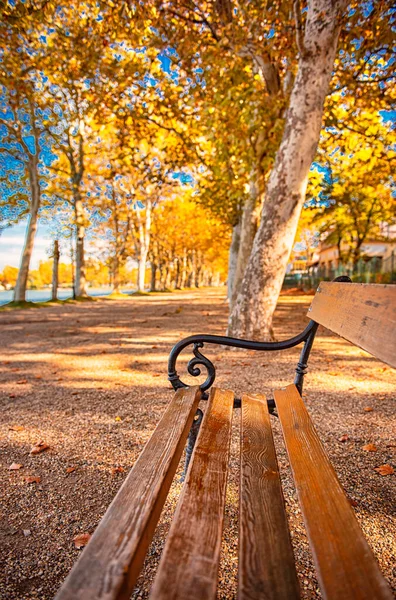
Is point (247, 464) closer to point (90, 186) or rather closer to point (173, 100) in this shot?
point (173, 100)

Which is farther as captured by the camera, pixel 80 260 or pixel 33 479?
pixel 80 260

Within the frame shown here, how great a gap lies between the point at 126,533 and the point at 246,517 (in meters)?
0.38

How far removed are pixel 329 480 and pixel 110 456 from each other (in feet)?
6.05

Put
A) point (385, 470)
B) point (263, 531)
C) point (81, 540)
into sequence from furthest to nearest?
point (385, 470)
point (81, 540)
point (263, 531)

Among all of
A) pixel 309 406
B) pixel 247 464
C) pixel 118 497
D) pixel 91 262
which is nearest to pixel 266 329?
pixel 309 406

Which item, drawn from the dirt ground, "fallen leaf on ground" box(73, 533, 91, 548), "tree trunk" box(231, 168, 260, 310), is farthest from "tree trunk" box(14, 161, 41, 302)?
"fallen leaf on ground" box(73, 533, 91, 548)

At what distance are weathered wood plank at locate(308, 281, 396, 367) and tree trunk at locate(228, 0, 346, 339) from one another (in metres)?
3.90

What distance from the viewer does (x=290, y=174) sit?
19.2ft

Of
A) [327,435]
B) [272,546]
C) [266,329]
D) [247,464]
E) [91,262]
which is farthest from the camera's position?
[91,262]

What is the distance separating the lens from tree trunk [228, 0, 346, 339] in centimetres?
556

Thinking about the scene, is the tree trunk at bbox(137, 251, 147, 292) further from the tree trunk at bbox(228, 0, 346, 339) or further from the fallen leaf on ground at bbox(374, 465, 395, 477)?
the fallen leaf on ground at bbox(374, 465, 395, 477)

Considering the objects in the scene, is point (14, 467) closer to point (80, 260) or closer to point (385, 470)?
point (385, 470)

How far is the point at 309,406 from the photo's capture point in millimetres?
3795

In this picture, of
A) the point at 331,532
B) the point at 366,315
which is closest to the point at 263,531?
the point at 331,532
